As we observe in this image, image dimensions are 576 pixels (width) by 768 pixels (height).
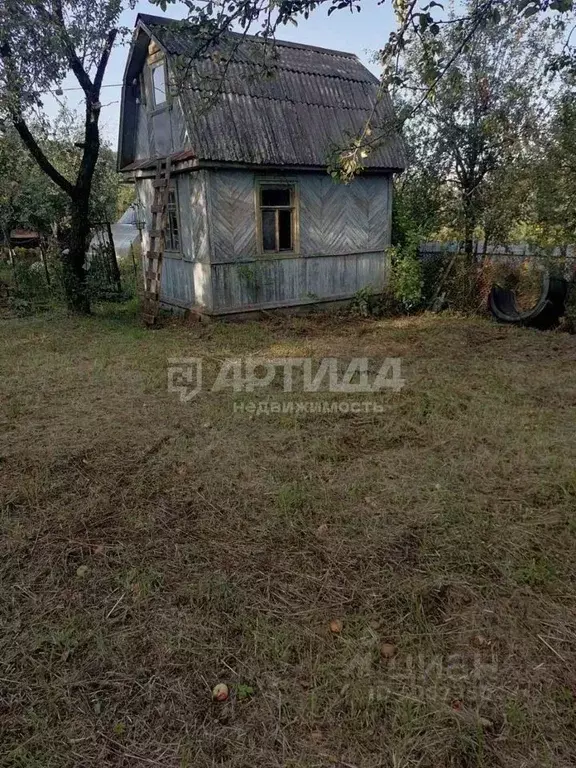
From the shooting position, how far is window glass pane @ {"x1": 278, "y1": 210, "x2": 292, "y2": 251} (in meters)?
8.73

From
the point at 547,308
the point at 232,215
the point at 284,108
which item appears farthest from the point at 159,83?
the point at 547,308

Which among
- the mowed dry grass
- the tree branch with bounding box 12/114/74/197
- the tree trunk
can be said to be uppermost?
the tree branch with bounding box 12/114/74/197

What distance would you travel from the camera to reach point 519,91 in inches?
361

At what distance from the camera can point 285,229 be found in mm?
8805

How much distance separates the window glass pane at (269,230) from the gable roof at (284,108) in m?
0.85

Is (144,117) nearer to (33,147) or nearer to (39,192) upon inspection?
(33,147)

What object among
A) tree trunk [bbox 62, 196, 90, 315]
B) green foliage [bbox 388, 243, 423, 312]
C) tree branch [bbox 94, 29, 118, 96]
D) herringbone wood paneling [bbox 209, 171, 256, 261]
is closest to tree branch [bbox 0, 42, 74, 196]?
tree trunk [bbox 62, 196, 90, 315]

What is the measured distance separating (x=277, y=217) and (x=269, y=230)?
0.27m

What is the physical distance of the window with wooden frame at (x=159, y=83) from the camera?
837cm

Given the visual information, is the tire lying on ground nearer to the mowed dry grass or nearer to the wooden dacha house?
the wooden dacha house

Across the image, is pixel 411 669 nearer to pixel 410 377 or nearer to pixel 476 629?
pixel 476 629

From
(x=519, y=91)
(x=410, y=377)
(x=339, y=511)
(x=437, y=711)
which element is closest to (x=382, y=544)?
(x=339, y=511)

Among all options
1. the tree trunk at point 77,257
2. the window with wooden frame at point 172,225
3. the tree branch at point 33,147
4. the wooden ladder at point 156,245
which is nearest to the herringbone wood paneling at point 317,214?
the wooden ladder at point 156,245

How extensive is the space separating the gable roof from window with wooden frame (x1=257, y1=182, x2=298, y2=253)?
1.70ft
